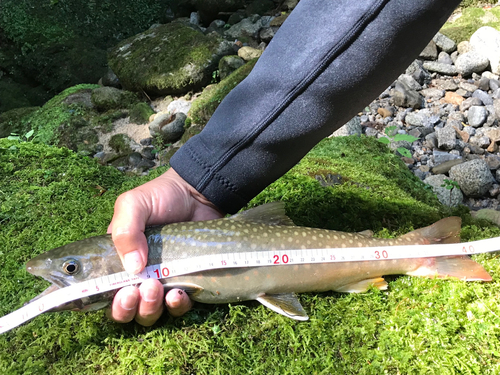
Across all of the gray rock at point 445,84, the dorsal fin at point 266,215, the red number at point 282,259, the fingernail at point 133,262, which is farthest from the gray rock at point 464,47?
the fingernail at point 133,262

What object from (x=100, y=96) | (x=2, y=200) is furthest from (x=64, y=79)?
(x=2, y=200)

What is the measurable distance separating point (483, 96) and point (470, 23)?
3122mm

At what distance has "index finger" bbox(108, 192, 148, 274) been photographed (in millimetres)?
2055

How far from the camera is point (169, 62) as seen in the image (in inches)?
339

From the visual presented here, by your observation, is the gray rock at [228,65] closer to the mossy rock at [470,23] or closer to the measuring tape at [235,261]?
the mossy rock at [470,23]

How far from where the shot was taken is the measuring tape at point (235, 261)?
1975 millimetres

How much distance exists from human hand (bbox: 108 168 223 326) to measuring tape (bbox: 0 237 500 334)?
12cm

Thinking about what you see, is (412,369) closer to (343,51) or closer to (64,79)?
(343,51)

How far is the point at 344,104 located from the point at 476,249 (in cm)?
139

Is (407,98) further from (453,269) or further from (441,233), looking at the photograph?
(453,269)

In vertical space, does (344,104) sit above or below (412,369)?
above

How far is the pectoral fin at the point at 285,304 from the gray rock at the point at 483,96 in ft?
27.2

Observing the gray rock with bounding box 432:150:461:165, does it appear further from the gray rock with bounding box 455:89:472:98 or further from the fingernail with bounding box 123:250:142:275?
the fingernail with bounding box 123:250:142:275

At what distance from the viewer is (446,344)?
1.97 m
